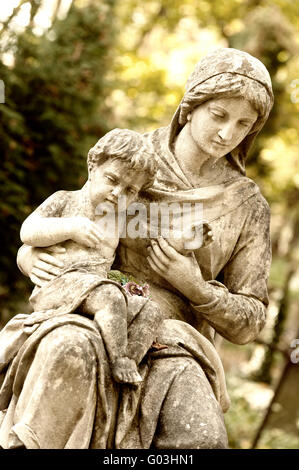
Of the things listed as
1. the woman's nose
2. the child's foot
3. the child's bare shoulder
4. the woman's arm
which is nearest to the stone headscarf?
the woman's nose

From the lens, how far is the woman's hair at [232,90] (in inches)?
149

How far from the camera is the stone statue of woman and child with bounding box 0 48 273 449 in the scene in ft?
9.62

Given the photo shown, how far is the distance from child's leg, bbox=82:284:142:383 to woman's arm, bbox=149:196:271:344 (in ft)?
2.04

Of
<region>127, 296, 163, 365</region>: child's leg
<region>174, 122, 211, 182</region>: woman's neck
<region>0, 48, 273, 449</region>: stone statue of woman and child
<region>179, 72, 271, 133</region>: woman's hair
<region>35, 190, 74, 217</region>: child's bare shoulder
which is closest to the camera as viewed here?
<region>0, 48, 273, 449</region>: stone statue of woman and child

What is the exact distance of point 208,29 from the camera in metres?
18.5

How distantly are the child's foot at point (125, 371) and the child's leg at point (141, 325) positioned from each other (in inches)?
7.2

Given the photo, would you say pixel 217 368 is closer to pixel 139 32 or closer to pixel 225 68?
pixel 225 68

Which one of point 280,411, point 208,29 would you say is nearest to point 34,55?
point 280,411

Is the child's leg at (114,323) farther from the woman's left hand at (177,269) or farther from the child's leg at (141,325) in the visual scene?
the woman's left hand at (177,269)

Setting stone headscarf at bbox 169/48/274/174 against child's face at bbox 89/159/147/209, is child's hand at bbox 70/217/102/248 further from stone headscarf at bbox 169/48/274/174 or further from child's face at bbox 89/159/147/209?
stone headscarf at bbox 169/48/274/174

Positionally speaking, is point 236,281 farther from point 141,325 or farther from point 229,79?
point 229,79

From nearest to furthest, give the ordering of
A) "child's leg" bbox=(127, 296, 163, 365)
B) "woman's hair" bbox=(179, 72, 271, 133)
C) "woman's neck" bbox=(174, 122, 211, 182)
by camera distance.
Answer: "child's leg" bbox=(127, 296, 163, 365) → "woman's hair" bbox=(179, 72, 271, 133) → "woman's neck" bbox=(174, 122, 211, 182)

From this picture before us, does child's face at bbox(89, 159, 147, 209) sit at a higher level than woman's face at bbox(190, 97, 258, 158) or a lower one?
lower

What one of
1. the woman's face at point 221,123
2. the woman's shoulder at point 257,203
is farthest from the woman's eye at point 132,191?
the woman's shoulder at point 257,203
